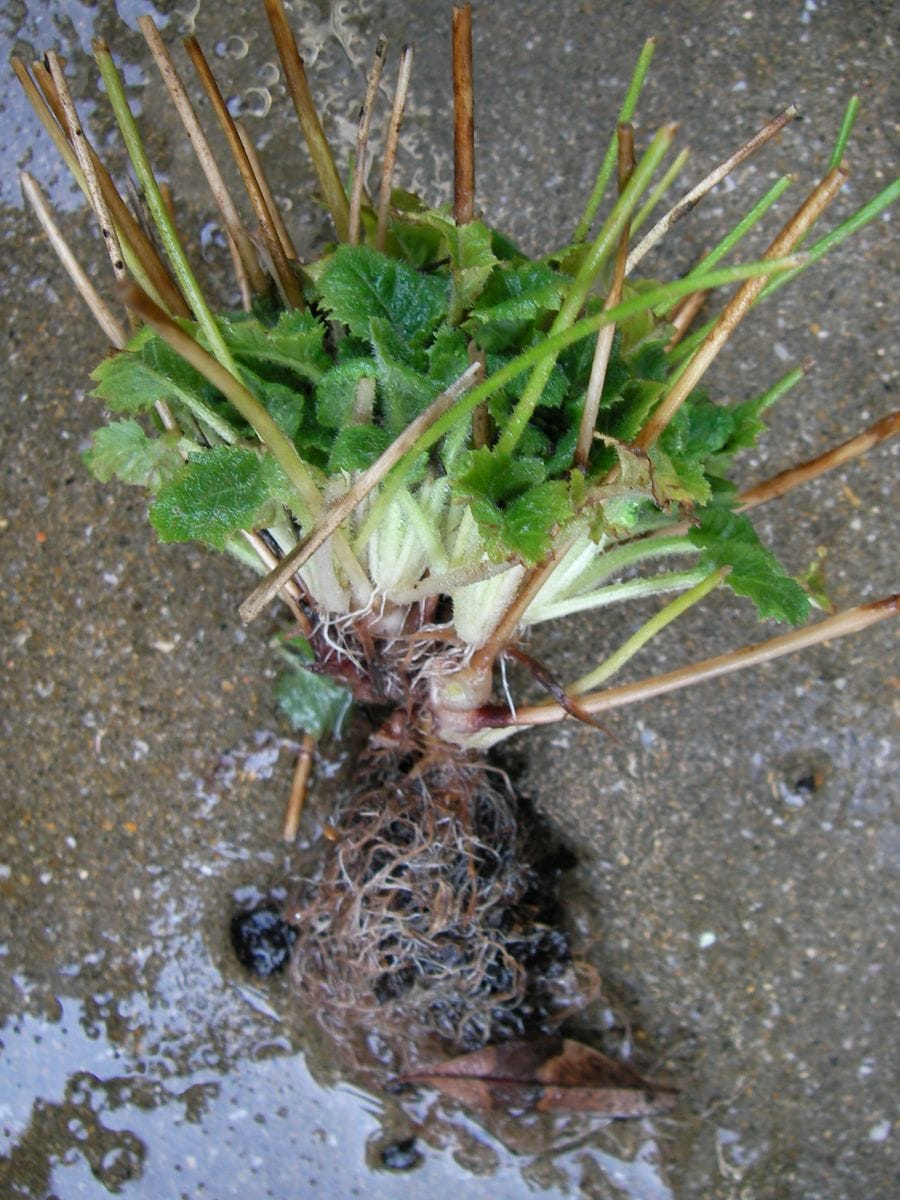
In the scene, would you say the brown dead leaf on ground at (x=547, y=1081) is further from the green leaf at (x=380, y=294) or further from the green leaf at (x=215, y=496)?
the green leaf at (x=380, y=294)

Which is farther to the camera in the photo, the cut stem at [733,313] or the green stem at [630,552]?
the green stem at [630,552]

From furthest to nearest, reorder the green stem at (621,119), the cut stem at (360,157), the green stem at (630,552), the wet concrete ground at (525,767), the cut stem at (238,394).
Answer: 1. the wet concrete ground at (525,767)
2. the green stem at (630,552)
3. the cut stem at (360,157)
4. the green stem at (621,119)
5. the cut stem at (238,394)

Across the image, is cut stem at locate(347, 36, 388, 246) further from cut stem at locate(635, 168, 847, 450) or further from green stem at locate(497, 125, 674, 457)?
cut stem at locate(635, 168, 847, 450)

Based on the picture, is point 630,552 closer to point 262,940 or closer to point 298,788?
point 298,788

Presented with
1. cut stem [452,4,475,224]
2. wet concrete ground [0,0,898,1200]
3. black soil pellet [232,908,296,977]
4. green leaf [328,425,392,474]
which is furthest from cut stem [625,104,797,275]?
black soil pellet [232,908,296,977]

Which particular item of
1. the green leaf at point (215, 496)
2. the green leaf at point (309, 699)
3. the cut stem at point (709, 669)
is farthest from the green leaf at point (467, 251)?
the green leaf at point (309, 699)

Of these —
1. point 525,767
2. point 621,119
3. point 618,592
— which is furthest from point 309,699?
point 621,119
